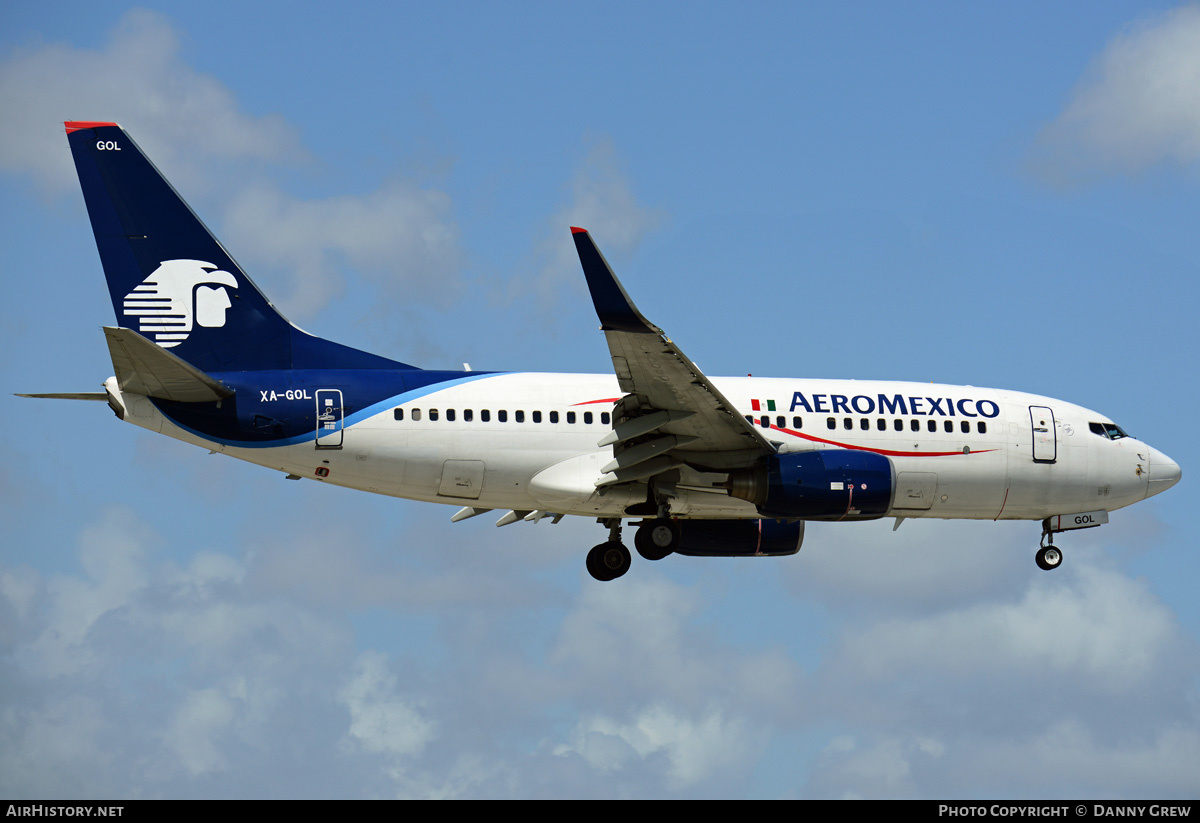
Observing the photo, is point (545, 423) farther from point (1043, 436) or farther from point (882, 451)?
point (1043, 436)

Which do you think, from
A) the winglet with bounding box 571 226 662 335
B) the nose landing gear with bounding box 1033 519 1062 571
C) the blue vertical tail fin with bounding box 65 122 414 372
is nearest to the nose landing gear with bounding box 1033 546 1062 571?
the nose landing gear with bounding box 1033 519 1062 571

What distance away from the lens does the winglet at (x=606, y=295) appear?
25.3 metres

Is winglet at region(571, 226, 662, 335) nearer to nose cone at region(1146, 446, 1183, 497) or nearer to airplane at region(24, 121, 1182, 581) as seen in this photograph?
airplane at region(24, 121, 1182, 581)

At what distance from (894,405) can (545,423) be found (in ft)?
27.1

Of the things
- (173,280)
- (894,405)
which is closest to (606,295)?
(894,405)

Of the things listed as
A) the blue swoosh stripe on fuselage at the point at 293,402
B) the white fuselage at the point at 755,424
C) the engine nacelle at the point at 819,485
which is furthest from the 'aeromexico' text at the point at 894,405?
the blue swoosh stripe on fuselage at the point at 293,402

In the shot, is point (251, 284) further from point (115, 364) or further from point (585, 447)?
point (585, 447)

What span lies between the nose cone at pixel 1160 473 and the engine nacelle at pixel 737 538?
874cm

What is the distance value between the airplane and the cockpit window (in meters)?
0.83

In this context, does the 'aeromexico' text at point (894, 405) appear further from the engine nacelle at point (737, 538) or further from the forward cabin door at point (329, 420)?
the forward cabin door at point (329, 420)

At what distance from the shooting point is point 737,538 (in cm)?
3488

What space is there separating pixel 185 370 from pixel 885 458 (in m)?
14.6

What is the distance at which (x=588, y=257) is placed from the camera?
25.5m

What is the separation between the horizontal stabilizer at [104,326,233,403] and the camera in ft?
91.9
